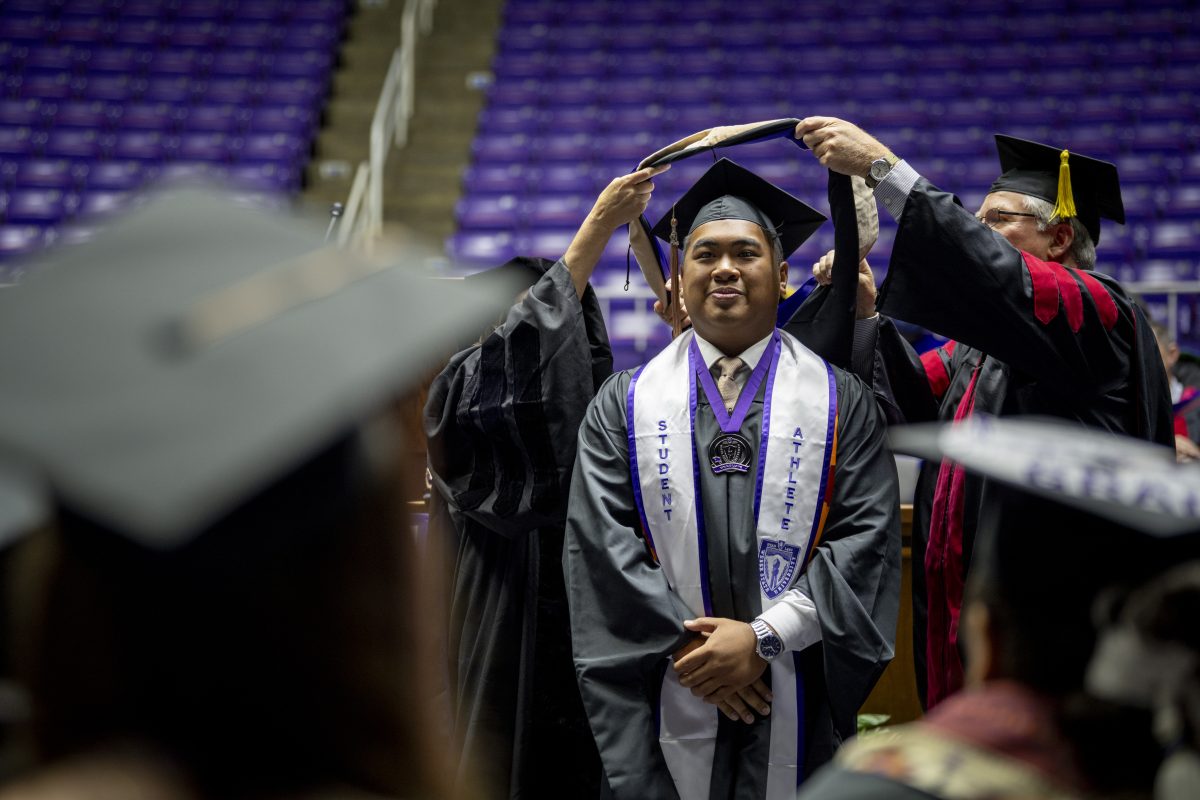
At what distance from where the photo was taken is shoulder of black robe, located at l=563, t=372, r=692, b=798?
2471 millimetres

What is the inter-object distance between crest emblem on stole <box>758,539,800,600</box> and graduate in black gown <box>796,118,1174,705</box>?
497 mm

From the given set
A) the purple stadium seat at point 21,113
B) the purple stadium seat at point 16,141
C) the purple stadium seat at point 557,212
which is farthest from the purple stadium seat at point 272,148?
the purple stadium seat at point 557,212

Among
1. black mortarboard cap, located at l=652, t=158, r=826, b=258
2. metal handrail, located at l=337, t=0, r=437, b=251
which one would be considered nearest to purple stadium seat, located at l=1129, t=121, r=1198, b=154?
metal handrail, located at l=337, t=0, r=437, b=251

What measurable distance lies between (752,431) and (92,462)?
218 cm

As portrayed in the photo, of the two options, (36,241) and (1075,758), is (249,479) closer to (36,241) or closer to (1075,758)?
(1075,758)

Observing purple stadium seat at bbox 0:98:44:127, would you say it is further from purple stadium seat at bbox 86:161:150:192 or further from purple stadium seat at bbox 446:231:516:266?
purple stadium seat at bbox 446:231:516:266

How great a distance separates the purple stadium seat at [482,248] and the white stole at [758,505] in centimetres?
562

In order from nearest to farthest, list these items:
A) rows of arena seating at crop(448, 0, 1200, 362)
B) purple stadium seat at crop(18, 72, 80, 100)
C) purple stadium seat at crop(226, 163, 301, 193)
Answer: rows of arena seating at crop(448, 0, 1200, 362), purple stadium seat at crop(226, 163, 301, 193), purple stadium seat at crop(18, 72, 80, 100)

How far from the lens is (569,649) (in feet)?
10.4

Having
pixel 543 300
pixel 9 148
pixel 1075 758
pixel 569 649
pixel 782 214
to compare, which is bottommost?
pixel 569 649

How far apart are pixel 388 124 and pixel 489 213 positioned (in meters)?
1.92

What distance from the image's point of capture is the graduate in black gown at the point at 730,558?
2.48m

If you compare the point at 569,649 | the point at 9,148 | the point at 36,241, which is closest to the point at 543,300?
the point at 569,649

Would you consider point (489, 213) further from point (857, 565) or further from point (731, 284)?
point (857, 565)
